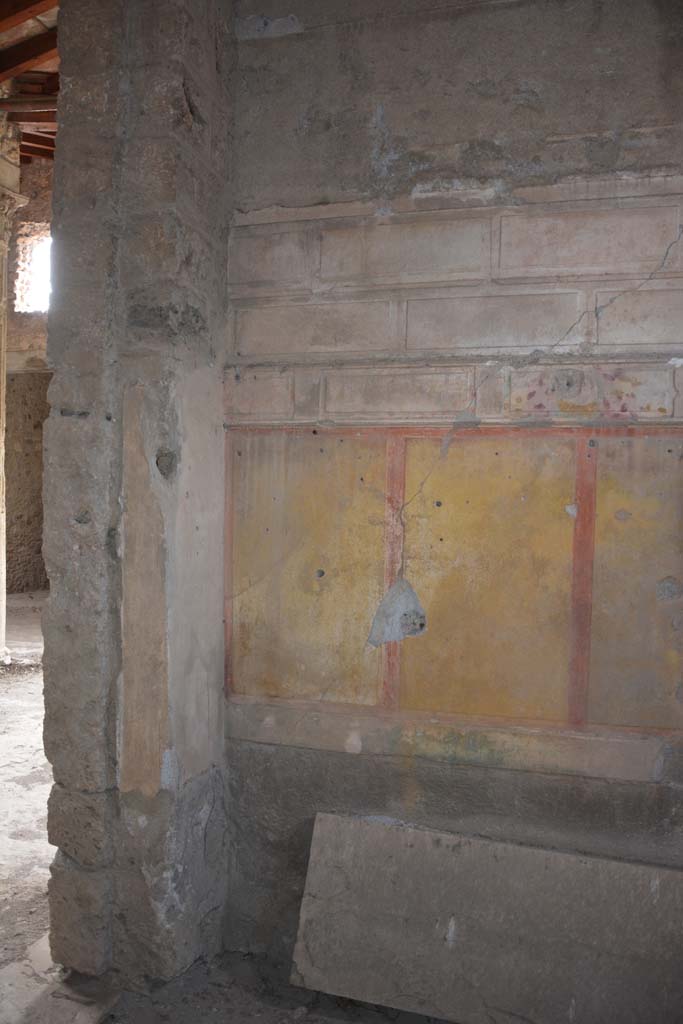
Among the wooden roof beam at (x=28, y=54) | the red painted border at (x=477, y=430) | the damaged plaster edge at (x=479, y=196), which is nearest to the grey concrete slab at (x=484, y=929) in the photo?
the red painted border at (x=477, y=430)

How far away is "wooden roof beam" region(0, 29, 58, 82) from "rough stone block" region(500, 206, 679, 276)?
206 inches

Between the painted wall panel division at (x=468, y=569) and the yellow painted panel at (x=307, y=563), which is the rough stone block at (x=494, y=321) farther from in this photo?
the yellow painted panel at (x=307, y=563)

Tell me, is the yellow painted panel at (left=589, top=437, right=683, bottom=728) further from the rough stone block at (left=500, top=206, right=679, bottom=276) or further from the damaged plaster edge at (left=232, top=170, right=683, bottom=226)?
the damaged plaster edge at (left=232, top=170, right=683, bottom=226)

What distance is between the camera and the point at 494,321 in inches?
105

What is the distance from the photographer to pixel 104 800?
8.78 ft

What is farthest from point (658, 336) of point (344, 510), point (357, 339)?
point (344, 510)

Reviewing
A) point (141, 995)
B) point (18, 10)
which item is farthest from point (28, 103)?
point (141, 995)

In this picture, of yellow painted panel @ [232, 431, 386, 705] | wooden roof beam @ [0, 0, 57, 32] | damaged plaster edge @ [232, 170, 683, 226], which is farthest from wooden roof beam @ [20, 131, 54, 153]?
yellow painted panel @ [232, 431, 386, 705]

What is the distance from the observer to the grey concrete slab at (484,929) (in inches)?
93.7

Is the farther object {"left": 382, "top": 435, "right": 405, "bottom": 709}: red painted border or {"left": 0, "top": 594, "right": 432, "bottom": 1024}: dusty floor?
{"left": 382, "top": 435, "right": 405, "bottom": 709}: red painted border

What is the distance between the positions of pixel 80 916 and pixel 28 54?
637 centimetres

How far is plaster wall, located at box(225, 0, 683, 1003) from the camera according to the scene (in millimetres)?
2572

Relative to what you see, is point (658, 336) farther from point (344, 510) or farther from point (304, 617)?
point (304, 617)

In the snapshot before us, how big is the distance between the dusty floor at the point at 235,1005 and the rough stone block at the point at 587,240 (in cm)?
261
